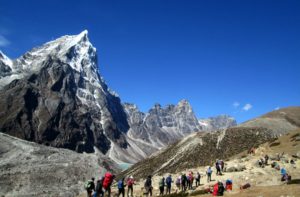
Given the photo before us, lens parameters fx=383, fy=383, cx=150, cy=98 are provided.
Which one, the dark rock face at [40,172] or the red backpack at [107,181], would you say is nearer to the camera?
the red backpack at [107,181]

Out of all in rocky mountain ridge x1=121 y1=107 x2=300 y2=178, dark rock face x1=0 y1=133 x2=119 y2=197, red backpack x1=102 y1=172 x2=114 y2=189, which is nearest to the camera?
red backpack x1=102 y1=172 x2=114 y2=189

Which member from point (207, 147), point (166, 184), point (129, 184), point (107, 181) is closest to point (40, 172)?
point (207, 147)

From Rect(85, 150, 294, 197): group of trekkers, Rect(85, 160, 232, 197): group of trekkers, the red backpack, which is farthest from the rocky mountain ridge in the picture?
the red backpack

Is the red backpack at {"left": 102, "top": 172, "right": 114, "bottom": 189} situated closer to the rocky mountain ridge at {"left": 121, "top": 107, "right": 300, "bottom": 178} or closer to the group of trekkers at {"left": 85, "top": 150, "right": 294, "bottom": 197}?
the group of trekkers at {"left": 85, "top": 150, "right": 294, "bottom": 197}

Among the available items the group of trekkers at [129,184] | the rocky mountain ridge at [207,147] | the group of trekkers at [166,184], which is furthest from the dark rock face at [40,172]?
the group of trekkers at [129,184]

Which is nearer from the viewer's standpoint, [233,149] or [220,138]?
[233,149]

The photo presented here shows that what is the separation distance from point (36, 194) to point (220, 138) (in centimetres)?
7076

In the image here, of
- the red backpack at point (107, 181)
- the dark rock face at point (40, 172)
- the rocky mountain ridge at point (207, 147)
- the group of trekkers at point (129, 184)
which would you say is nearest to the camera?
the red backpack at point (107, 181)

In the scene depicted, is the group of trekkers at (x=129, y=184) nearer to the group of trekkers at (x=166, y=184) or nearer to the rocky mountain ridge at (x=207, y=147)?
the group of trekkers at (x=166, y=184)

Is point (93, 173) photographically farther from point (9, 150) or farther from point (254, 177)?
point (254, 177)

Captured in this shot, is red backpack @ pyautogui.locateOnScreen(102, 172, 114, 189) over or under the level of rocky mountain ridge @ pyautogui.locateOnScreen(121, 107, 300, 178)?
under

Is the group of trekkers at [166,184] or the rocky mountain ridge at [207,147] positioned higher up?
the rocky mountain ridge at [207,147]

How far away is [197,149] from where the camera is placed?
14500cm

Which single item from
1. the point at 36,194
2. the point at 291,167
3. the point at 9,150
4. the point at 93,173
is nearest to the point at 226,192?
the point at 291,167
